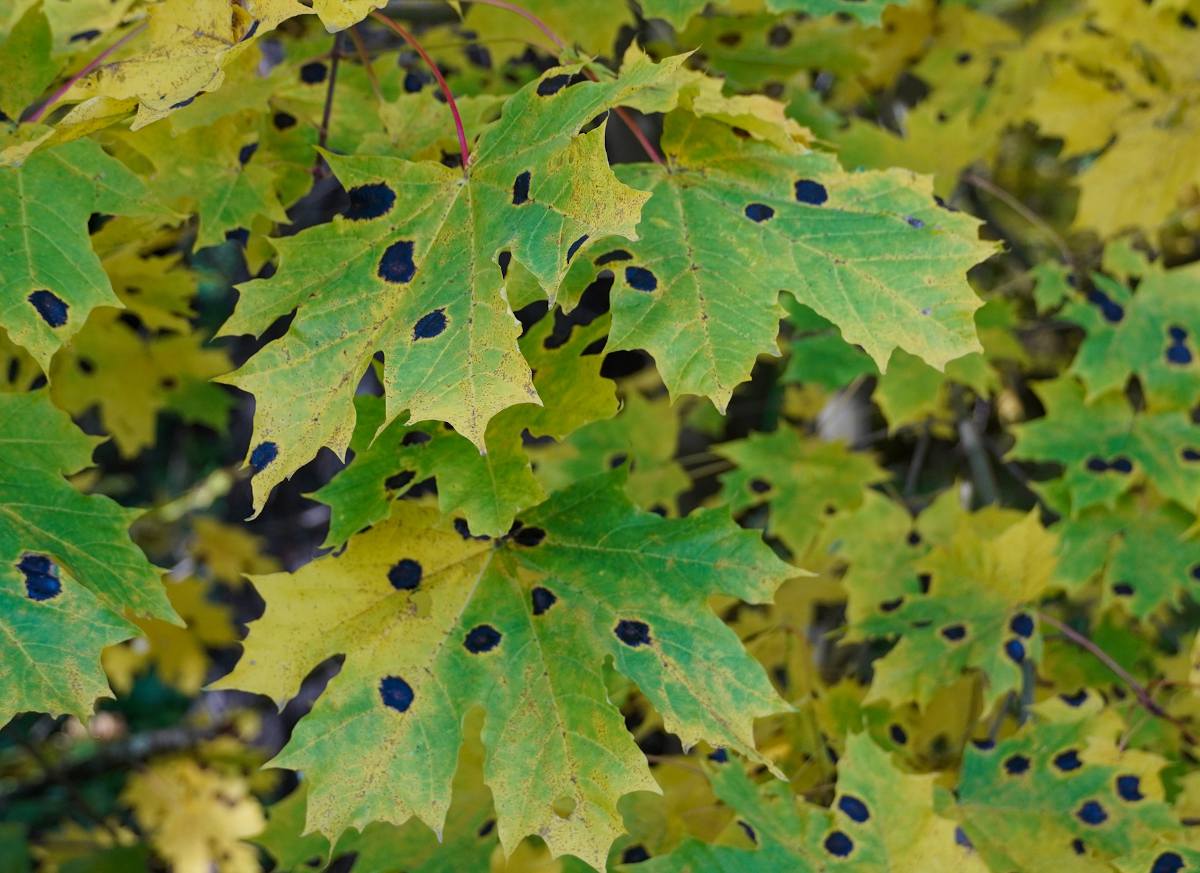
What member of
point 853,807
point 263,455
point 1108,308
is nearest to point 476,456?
point 263,455

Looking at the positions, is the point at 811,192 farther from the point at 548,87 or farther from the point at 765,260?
the point at 548,87

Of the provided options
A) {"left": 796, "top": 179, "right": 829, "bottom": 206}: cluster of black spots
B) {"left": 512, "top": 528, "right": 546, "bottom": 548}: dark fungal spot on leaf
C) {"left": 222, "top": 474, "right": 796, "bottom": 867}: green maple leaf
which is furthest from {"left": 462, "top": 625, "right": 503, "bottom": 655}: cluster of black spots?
{"left": 796, "top": 179, "right": 829, "bottom": 206}: cluster of black spots

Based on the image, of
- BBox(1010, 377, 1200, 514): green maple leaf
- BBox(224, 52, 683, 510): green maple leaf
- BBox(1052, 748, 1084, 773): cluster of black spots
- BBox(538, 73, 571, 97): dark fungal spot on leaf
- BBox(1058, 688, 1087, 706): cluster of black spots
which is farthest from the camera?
BBox(1010, 377, 1200, 514): green maple leaf

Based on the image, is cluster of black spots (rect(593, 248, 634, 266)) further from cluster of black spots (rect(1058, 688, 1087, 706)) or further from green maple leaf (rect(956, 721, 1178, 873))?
cluster of black spots (rect(1058, 688, 1087, 706))

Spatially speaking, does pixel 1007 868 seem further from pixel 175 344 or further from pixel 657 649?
pixel 175 344

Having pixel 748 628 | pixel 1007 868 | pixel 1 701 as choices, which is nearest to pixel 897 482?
pixel 748 628

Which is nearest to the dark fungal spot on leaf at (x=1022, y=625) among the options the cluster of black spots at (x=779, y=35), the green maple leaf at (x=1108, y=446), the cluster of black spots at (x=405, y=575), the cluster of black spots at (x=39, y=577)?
the green maple leaf at (x=1108, y=446)
